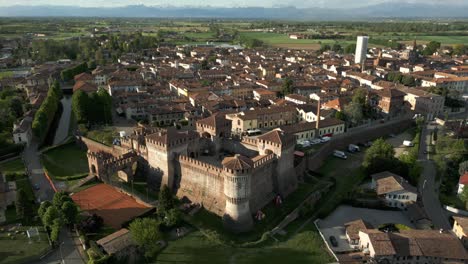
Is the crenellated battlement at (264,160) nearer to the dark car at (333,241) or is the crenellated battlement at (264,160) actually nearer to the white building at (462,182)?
the dark car at (333,241)

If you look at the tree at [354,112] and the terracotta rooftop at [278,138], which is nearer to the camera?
the terracotta rooftop at [278,138]

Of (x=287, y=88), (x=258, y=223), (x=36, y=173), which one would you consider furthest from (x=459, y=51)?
(x=36, y=173)

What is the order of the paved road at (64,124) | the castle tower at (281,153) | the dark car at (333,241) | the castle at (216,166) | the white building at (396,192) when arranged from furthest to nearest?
the paved road at (64,124) < the white building at (396,192) < the castle tower at (281,153) < the castle at (216,166) < the dark car at (333,241)

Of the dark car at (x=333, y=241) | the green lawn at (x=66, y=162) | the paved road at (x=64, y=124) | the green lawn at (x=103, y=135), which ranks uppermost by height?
the green lawn at (x=103, y=135)

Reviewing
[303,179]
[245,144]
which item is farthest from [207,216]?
[303,179]

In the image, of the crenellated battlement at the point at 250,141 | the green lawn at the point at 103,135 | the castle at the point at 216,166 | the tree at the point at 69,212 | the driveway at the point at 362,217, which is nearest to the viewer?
the tree at the point at 69,212

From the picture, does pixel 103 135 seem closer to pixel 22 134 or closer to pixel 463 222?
pixel 22 134

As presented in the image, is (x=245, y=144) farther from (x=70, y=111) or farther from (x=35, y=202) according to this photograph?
(x=70, y=111)

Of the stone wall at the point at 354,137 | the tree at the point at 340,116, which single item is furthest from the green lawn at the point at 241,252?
the tree at the point at 340,116
